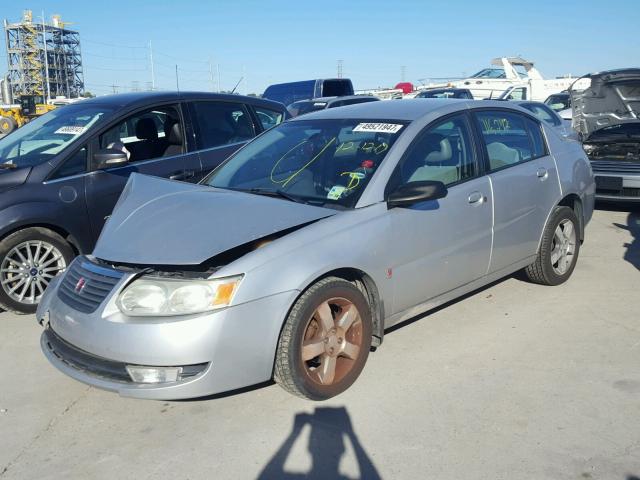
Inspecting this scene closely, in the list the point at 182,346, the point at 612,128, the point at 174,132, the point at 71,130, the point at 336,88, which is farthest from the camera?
the point at 336,88

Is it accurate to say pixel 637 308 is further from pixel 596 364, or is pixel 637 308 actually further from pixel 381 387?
pixel 381 387

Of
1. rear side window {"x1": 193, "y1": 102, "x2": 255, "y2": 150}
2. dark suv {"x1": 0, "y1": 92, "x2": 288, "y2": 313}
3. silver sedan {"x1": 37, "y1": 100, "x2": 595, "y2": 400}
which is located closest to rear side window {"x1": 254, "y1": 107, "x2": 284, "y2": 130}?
rear side window {"x1": 193, "y1": 102, "x2": 255, "y2": 150}

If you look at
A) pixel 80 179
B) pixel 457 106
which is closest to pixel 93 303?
pixel 80 179

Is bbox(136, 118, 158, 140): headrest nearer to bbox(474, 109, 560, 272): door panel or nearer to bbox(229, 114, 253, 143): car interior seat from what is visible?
bbox(229, 114, 253, 143): car interior seat

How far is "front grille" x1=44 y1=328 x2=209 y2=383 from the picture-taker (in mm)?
3074

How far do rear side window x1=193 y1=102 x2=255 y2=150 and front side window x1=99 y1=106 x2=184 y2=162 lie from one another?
22 centimetres

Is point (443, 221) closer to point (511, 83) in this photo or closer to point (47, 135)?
point (47, 135)

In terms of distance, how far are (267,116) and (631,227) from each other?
185 inches

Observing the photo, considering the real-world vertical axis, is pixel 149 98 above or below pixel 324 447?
above

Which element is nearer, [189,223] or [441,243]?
[189,223]

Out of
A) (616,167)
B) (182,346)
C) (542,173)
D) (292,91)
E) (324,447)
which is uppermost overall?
(292,91)

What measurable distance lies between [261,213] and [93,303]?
1021 millimetres

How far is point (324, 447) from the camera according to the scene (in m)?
3.05

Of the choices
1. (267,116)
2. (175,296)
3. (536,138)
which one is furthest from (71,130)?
(536,138)
